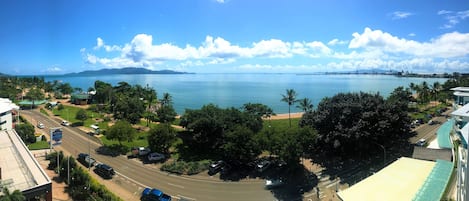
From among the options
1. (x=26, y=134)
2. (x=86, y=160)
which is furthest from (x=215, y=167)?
(x=26, y=134)

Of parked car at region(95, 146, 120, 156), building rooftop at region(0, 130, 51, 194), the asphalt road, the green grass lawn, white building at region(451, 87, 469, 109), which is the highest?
white building at region(451, 87, 469, 109)

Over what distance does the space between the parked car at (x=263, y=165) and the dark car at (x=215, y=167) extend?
4270 millimetres

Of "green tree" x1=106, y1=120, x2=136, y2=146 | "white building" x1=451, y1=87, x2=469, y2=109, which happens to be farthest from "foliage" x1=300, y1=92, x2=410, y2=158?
"green tree" x1=106, y1=120, x2=136, y2=146

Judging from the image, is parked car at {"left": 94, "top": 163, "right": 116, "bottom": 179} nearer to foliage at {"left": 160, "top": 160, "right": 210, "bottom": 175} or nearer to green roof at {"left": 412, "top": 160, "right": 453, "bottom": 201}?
foliage at {"left": 160, "top": 160, "right": 210, "bottom": 175}

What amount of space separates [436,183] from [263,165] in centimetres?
1730

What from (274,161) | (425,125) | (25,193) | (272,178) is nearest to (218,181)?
(272,178)

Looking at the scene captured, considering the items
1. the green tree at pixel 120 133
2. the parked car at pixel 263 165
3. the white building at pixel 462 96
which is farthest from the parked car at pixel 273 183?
the white building at pixel 462 96

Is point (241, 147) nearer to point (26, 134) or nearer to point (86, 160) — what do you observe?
point (86, 160)

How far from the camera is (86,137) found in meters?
47.5

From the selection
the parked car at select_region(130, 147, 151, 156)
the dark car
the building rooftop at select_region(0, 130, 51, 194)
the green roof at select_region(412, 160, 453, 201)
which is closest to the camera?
the green roof at select_region(412, 160, 453, 201)

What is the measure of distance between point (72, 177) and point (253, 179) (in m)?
18.4

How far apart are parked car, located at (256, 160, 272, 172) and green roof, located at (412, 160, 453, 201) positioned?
1639 cm

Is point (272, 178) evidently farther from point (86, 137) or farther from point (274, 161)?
point (86, 137)

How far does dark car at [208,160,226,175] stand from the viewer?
106ft
